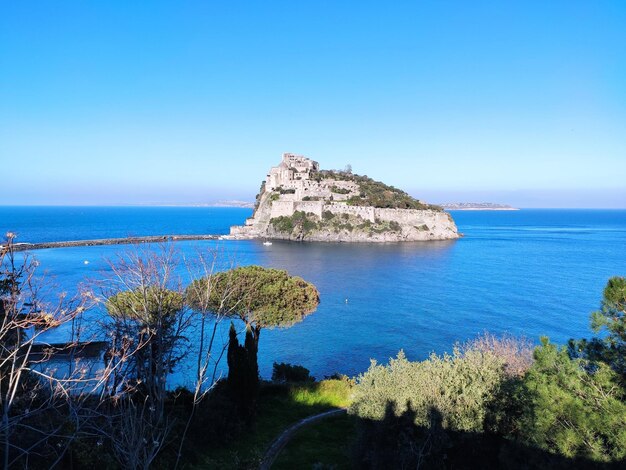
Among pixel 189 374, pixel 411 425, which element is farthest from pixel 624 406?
pixel 189 374

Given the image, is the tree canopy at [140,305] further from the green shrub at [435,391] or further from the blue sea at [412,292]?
the green shrub at [435,391]

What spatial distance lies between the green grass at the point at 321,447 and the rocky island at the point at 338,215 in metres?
72.2

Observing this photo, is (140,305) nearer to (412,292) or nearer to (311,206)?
(412,292)

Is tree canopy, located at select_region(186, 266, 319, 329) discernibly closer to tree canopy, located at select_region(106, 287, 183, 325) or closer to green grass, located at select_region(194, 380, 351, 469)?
tree canopy, located at select_region(106, 287, 183, 325)

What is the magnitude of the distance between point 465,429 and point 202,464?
21.5ft

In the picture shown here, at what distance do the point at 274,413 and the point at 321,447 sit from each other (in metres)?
2.90

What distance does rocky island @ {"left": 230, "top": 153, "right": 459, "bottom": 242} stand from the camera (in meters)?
86.0

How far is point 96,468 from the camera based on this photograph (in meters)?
7.88

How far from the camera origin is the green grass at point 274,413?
10.5 metres

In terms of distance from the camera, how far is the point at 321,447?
11.7m

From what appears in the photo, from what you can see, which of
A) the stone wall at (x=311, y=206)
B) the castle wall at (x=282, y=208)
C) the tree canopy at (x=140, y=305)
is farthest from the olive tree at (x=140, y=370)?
the castle wall at (x=282, y=208)

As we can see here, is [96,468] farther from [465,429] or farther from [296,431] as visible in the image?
[465,429]

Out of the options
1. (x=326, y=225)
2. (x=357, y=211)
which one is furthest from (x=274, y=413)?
(x=357, y=211)

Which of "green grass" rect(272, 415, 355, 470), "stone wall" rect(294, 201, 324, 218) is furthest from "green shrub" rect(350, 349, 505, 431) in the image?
"stone wall" rect(294, 201, 324, 218)
